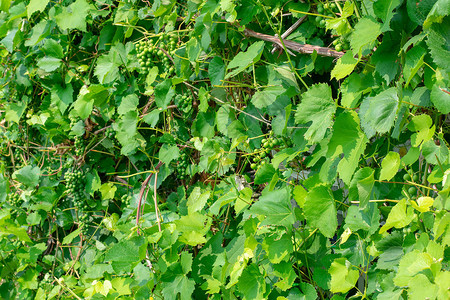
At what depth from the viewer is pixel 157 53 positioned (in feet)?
6.06

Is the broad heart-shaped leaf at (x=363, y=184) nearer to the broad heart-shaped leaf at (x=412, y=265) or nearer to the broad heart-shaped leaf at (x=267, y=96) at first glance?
the broad heart-shaped leaf at (x=412, y=265)

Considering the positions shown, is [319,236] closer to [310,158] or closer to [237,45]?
[310,158]

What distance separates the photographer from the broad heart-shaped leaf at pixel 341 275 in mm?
1191

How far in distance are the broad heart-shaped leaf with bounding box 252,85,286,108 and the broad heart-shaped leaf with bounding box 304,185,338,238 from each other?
357 mm

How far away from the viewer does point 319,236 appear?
138 centimetres

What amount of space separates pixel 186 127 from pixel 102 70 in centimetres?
49

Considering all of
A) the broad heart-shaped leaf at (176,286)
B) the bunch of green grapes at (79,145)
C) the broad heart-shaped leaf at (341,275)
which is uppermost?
the broad heart-shaped leaf at (341,275)

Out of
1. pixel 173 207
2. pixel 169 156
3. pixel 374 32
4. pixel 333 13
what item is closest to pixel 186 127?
pixel 169 156

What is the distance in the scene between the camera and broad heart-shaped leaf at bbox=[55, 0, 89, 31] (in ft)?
6.82

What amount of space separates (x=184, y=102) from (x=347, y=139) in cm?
81

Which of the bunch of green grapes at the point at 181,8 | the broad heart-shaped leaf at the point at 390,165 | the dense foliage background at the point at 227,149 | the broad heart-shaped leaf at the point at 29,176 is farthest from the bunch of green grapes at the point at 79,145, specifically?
the broad heart-shaped leaf at the point at 390,165

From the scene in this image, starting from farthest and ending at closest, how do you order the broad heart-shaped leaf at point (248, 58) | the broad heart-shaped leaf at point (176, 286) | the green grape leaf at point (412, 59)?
the broad heart-shaped leaf at point (176, 286) → the broad heart-shaped leaf at point (248, 58) → the green grape leaf at point (412, 59)

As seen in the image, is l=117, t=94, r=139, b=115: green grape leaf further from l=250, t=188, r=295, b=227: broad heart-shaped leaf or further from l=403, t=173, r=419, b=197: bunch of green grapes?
l=403, t=173, r=419, b=197: bunch of green grapes

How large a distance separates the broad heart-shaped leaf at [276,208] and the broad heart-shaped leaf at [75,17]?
4.18 ft
